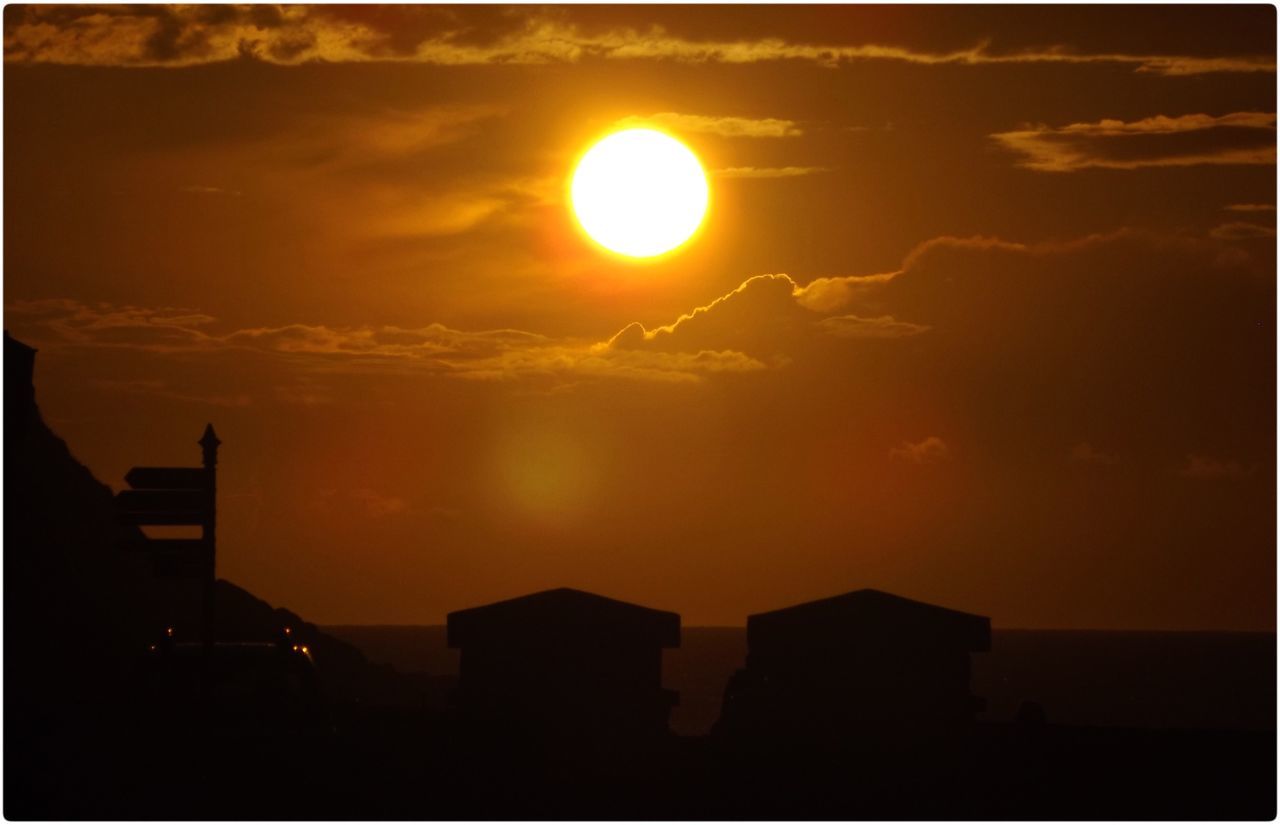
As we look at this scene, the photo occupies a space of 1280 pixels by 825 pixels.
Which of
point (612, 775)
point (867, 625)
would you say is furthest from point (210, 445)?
point (867, 625)

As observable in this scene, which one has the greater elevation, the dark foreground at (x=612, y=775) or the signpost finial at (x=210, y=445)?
the signpost finial at (x=210, y=445)

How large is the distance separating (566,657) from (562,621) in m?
0.65

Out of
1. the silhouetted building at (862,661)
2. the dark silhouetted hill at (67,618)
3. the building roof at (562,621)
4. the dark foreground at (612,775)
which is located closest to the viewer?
the dark foreground at (612,775)

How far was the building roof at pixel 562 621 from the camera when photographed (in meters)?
30.1

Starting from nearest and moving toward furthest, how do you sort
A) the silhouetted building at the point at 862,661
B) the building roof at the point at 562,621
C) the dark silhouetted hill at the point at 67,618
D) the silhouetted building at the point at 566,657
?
1. the dark silhouetted hill at the point at 67,618
2. the silhouetted building at the point at 862,661
3. the silhouetted building at the point at 566,657
4. the building roof at the point at 562,621

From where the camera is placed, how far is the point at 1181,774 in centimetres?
2106

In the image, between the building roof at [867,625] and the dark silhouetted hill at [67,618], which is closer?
the dark silhouetted hill at [67,618]

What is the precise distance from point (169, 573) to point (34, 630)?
1500cm

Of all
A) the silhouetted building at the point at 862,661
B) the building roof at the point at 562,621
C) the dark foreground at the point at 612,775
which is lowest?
the dark foreground at the point at 612,775

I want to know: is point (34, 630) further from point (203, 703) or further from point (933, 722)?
point (933, 722)

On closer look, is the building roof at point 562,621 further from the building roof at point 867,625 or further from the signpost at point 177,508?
the signpost at point 177,508

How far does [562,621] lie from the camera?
1187 inches

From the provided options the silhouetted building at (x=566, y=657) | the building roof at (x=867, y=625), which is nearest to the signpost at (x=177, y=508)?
the silhouetted building at (x=566, y=657)

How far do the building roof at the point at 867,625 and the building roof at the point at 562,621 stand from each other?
1.81 metres
